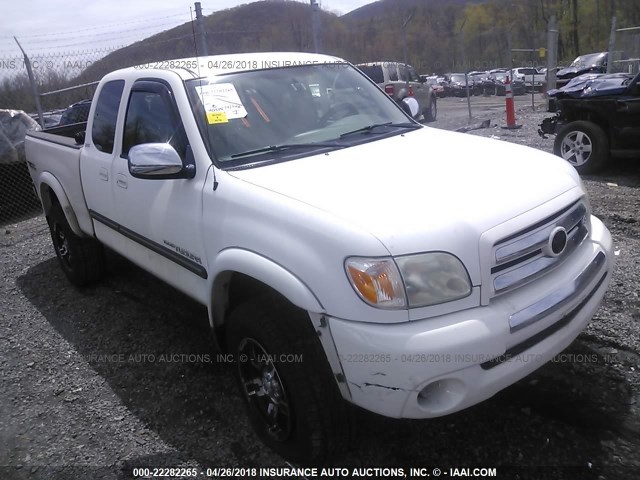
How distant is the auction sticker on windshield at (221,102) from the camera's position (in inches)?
121

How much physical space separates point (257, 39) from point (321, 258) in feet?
42.8

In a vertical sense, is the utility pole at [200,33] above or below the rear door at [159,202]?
above

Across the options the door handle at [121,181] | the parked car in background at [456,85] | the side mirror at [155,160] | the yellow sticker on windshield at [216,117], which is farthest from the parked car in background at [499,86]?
the side mirror at [155,160]

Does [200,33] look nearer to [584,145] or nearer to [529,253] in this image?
[584,145]

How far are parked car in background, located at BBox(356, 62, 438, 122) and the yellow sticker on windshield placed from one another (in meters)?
11.9

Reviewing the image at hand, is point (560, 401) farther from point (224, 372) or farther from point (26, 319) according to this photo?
point (26, 319)

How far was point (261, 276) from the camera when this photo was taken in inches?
94.5

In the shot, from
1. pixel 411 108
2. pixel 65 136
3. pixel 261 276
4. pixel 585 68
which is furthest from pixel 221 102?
pixel 585 68

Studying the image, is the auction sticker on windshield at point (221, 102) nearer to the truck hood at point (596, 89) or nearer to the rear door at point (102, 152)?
the rear door at point (102, 152)

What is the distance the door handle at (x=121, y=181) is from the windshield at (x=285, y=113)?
838 mm

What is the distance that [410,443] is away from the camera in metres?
2.80

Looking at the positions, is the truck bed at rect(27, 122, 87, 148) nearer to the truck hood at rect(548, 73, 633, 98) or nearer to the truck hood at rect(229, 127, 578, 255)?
the truck hood at rect(229, 127, 578, 255)

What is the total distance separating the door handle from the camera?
3.62 m

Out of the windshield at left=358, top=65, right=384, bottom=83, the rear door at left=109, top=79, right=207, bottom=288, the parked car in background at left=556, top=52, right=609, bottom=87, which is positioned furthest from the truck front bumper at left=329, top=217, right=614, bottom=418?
the parked car in background at left=556, top=52, right=609, bottom=87
